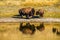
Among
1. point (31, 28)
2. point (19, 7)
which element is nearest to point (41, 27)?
point (31, 28)

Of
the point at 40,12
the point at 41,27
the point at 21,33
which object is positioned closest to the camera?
the point at 21,33

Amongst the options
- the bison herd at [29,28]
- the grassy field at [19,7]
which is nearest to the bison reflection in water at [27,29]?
the bison herd at [29,28]

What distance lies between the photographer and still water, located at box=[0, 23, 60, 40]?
1.61 metres

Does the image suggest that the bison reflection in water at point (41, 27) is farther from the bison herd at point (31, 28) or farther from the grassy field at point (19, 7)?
the grassy field at point (19, 7)

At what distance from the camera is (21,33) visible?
167cm

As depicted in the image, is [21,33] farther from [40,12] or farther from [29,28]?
[40,12]

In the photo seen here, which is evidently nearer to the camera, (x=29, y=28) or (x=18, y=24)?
(x=29, y=28)

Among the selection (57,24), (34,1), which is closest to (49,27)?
(57,24)

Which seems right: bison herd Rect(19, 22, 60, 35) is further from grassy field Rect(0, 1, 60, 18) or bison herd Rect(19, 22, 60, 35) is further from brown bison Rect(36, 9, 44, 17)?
grassy field Rect(0, 1, 60, 18)

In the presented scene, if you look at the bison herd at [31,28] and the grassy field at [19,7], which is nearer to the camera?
the bison herd at [31,28]

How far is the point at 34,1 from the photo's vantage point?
2248mm

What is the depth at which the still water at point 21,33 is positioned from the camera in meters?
1.61

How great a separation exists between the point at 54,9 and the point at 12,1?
0.60 metres

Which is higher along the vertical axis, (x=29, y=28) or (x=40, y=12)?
(x=40, y=12)
